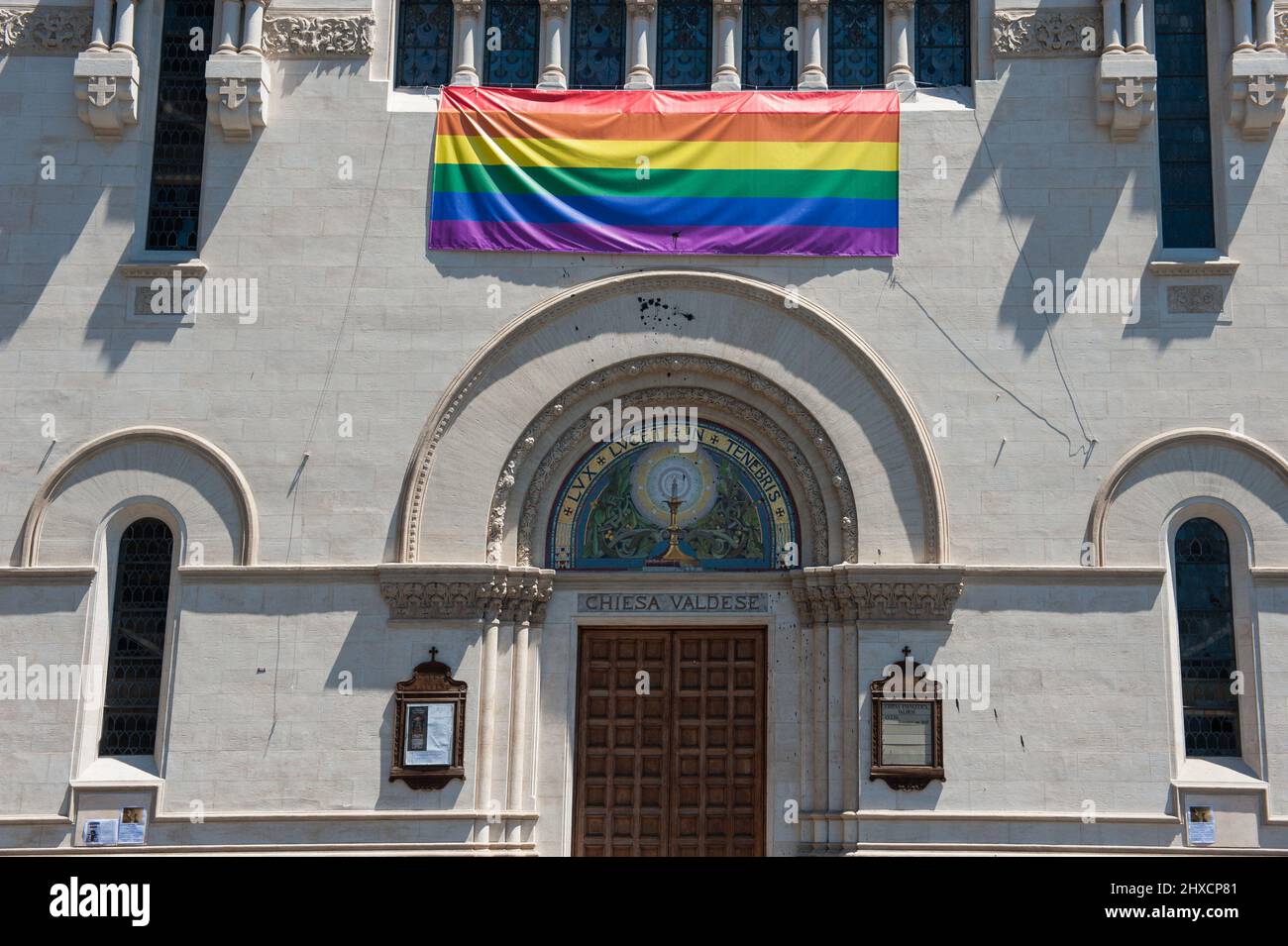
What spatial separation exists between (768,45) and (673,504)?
6.89 m

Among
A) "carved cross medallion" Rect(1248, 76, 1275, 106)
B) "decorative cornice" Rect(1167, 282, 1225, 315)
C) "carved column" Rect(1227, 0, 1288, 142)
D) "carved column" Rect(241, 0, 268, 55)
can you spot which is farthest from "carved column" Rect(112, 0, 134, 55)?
"carved cross medallion" Rect(1248, 76, 1275, 106)

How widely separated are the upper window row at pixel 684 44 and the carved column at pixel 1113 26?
1.96m

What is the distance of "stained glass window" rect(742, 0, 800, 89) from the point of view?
24.4m

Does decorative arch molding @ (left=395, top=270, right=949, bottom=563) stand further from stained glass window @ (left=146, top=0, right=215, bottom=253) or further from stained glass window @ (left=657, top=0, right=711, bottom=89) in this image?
stained glass window @ (left=146, top=0, right=215, bottom=253)

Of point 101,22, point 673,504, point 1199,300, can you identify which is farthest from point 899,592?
point 101,22

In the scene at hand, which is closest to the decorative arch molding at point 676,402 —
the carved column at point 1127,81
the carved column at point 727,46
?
the carved column at point 727,46

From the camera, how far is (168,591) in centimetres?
2303

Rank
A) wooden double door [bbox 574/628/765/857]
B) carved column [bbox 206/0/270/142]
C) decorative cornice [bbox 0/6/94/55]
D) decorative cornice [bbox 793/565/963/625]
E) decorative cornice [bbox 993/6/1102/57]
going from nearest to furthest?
1. decorative cornice [bbox 793/565/963/625]
2. wooden double door [bbox 574/628/765/857]
3. carved column [bbox 206/0/270/142]
4. decorative cornice [bbox 993/6/1102/57]
5. decorative cornice [bbox 0/6/94/55]

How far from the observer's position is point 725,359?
23.3 m

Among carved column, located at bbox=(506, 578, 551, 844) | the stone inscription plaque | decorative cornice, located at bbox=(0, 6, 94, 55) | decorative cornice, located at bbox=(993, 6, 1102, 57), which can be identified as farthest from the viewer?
decorative cornice, located at bbox=(0, 6, 94, 55)

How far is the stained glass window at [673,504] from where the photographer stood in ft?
76.7

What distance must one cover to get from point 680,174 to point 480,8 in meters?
3.92

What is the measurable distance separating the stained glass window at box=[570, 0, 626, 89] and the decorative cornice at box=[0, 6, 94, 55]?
700 centimetres
